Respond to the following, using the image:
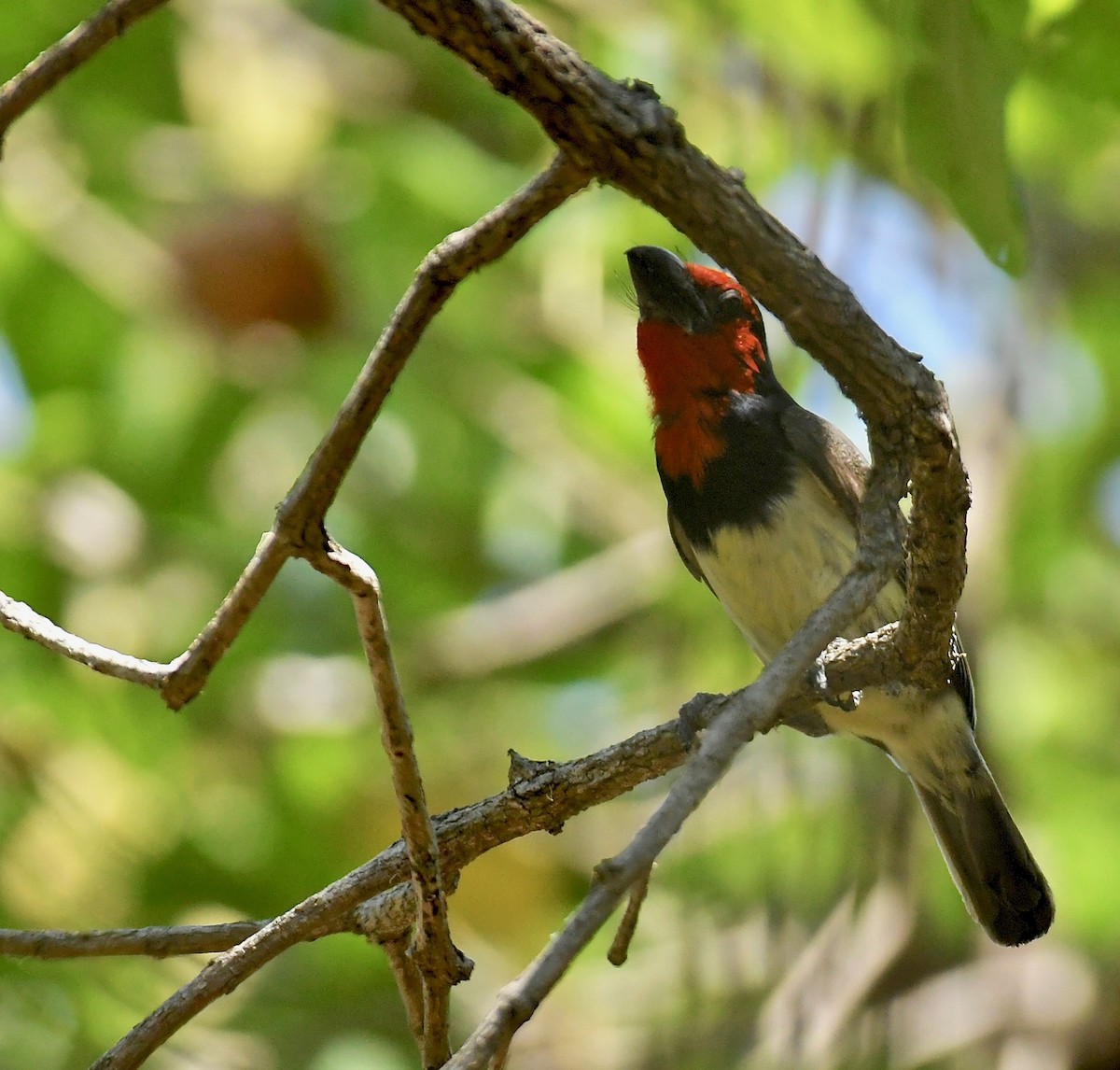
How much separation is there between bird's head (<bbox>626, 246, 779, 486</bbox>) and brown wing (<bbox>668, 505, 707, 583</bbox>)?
0.49 feet

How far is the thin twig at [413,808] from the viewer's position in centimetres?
169

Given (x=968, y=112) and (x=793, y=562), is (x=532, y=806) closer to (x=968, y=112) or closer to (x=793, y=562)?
(x=968, y=112)

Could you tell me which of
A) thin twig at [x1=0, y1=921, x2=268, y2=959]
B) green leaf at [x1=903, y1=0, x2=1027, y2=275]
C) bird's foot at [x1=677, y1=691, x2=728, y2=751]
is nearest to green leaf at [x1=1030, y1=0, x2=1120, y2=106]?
green leaf at [x1=903, y1=0, x2=1027, y2=275]

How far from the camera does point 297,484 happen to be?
5.38 feet

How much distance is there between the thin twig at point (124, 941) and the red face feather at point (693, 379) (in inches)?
69.4

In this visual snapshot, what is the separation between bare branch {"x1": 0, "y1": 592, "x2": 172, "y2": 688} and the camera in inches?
68.9

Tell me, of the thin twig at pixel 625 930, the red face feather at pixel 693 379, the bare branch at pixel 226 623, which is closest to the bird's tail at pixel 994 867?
the red face feather at pixel 693 379

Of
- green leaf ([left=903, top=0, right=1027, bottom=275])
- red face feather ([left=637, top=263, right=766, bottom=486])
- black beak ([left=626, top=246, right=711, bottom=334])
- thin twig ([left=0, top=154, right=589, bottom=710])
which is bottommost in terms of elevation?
thin twig ([left=0, top=154, right=589, bottom=710])

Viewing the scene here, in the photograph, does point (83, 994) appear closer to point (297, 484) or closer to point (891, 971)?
point (891, 971)

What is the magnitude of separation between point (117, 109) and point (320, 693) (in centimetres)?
203

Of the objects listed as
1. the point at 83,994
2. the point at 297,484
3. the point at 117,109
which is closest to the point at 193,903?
the point at 83,994

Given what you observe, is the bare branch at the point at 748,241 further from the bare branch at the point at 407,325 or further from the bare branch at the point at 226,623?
the bare branch at the point at 226,623

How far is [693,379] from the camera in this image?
358 cm

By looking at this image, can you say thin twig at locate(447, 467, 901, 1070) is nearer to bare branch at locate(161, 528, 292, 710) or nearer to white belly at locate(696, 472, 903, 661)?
bare branch at locate(161, 528, 292, 710)
